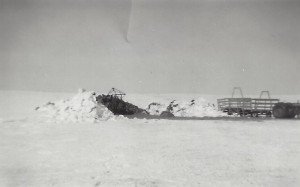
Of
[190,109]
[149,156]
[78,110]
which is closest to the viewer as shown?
[149,156]

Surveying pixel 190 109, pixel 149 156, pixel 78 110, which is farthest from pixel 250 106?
pixel 149 156

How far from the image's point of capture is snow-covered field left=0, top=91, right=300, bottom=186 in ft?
24.7

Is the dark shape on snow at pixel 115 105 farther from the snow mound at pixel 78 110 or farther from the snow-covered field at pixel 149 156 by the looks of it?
the snow-covered field at pixel 149 156

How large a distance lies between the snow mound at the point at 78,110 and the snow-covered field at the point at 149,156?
3.33 meters

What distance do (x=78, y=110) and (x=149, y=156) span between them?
1050 centimetres

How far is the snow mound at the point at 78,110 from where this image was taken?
18.5 meters

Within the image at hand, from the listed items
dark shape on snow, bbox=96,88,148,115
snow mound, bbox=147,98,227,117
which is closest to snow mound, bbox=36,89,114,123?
dark shape on snow, bbox=96,88,148,115

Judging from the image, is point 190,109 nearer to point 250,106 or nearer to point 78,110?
point 250,106

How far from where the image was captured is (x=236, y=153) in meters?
10.2

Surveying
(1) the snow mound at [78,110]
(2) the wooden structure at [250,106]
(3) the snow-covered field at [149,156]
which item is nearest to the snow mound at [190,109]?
(2) the wooden structure at [250,106]

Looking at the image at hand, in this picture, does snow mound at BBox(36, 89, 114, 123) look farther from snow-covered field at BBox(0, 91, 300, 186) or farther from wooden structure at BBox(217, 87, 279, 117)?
wooden structure at BBox(217, 87, 279, 117)

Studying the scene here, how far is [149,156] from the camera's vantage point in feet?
31.8

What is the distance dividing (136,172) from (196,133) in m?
6.11

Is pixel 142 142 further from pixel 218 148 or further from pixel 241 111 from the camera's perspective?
pixel 241 111
